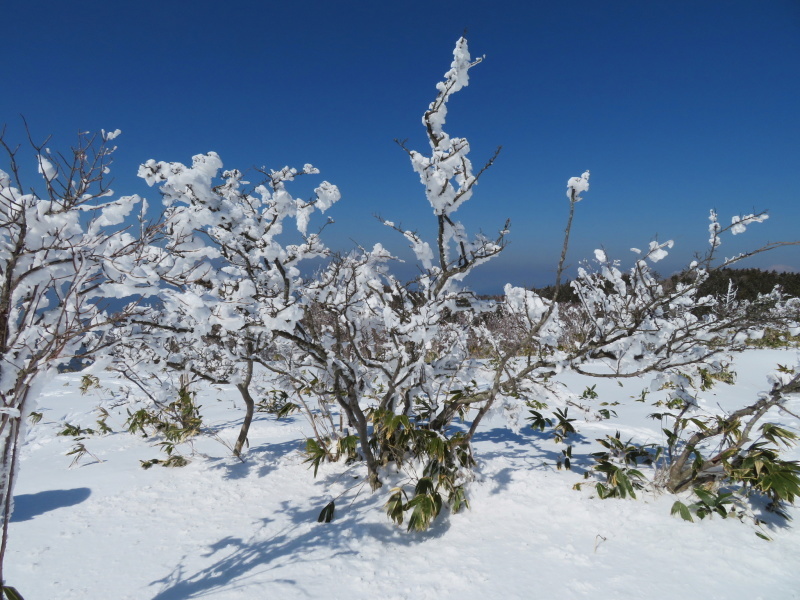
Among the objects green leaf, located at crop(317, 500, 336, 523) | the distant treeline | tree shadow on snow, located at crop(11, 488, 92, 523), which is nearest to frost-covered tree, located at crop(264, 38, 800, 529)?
green leaf, located at crop(317, 500, 336, 523)

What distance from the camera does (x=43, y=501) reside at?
175 inches

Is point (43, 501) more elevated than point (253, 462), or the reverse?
point (253, 462)

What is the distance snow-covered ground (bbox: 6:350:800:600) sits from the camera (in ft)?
10.3

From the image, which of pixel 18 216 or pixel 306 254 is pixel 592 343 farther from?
pixel 18 216

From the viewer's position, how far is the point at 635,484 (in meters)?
4.24

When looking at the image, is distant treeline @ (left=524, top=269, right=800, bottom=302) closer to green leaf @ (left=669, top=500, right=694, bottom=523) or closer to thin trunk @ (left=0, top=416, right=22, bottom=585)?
A: green leaf @ (left=669, top=500, right=694, bottom=523)

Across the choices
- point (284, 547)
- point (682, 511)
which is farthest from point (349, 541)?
point (682, 511)

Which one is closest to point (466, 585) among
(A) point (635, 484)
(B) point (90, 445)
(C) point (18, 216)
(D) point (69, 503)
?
(A) point (635, 484)

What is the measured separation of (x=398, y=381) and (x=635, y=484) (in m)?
2.64

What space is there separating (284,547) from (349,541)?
59cm

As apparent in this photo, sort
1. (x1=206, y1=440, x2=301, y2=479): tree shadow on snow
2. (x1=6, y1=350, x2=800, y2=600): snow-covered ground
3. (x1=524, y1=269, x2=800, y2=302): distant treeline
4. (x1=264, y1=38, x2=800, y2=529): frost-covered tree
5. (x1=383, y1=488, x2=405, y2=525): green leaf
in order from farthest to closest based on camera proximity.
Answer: (x1=524, y1=269, x2=800, y2=302): distant treeline < (x1=206, y1=440, x2=301, y2=479): tree shadow on snow < (x1=383, y1=488, x2=405, y2=525): green leaf < (x1=264, y1=38, x2=800, y2=529): frost-covered tree < (x1=6, y1=350, x2=800, y2=600): snow-covered ground

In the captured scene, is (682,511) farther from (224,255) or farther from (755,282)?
(755,282)

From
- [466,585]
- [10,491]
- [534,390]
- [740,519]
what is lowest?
[466,585]

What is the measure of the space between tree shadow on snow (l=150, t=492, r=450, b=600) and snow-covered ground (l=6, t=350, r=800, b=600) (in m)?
0.02
